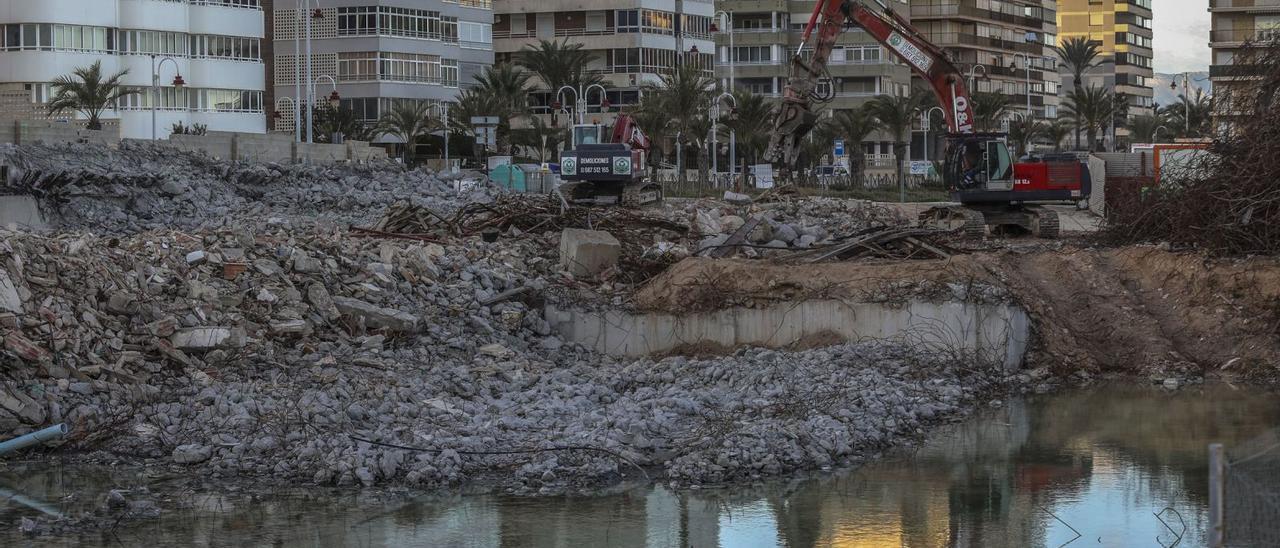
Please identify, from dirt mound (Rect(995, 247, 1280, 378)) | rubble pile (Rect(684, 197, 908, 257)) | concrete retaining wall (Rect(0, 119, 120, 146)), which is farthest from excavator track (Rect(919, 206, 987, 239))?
concrete retaining wall (Rect(0, 119, 120, 146))

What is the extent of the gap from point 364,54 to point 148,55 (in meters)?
12.6

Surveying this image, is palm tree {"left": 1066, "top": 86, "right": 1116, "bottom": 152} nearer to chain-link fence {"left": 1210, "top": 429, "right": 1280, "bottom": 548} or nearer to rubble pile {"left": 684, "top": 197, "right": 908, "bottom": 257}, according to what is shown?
rubble pile {"left": 684, "top": 197, "right": 908, "bottom": 257}

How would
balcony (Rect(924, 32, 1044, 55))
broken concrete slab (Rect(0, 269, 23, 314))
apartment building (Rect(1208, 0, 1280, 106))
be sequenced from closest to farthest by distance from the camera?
broken concrete slab (Rect(0, 269, 23, 314)) → apartment building (Rect(1208, 0, 1280, 106)) → balcony (Rect(924, 32, 1044, 55))

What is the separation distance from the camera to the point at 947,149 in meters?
32.4

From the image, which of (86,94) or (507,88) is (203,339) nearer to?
(86,94)

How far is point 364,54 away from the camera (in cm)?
7962

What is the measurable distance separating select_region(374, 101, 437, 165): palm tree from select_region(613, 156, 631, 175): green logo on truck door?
108 feet

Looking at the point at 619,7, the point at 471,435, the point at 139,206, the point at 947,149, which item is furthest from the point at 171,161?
the point at 619,7

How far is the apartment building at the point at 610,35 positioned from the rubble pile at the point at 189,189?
146ft

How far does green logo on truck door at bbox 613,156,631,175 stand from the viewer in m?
40.4

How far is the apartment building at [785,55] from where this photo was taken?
339 ft

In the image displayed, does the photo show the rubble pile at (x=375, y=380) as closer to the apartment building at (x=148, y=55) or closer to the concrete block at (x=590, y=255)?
the concrete block at (x=590, y=255)

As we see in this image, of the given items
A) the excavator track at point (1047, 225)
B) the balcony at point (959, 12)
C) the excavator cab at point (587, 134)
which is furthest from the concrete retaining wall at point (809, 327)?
the balcony at point (959, 12)

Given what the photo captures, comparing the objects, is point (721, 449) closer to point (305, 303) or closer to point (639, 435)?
point (639, 435)
